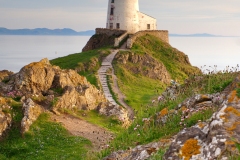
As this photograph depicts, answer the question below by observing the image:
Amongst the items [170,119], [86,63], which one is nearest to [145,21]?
[86,63]

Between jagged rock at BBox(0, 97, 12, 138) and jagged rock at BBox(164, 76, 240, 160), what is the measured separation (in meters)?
15.8

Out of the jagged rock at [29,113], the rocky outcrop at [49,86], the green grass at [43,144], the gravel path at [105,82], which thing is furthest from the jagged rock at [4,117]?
the gravel path at [105,82]

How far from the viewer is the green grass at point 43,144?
1917 centimetres

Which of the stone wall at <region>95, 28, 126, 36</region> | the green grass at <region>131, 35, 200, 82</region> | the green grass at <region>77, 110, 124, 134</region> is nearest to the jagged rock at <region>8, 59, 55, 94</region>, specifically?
the green grass at <region>77, 110, 124, 134</region>

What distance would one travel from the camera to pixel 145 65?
56219mm

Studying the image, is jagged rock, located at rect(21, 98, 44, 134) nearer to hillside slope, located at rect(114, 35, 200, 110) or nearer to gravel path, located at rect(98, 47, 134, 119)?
gravel path, located at rect(98, 47, 134, 119)

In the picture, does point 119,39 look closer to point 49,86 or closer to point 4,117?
point 49,86

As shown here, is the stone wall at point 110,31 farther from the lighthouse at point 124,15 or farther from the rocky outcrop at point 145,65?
the rocky outcrop at point 145,65

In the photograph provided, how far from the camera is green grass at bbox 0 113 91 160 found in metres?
19.2

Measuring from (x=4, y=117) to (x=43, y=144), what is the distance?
118 inches

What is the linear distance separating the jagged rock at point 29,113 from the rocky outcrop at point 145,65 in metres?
30.9

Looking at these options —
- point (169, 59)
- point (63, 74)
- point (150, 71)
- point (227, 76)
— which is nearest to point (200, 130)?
point (227, 76)

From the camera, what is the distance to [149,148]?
8.71 metres

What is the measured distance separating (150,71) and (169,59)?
8.95m
